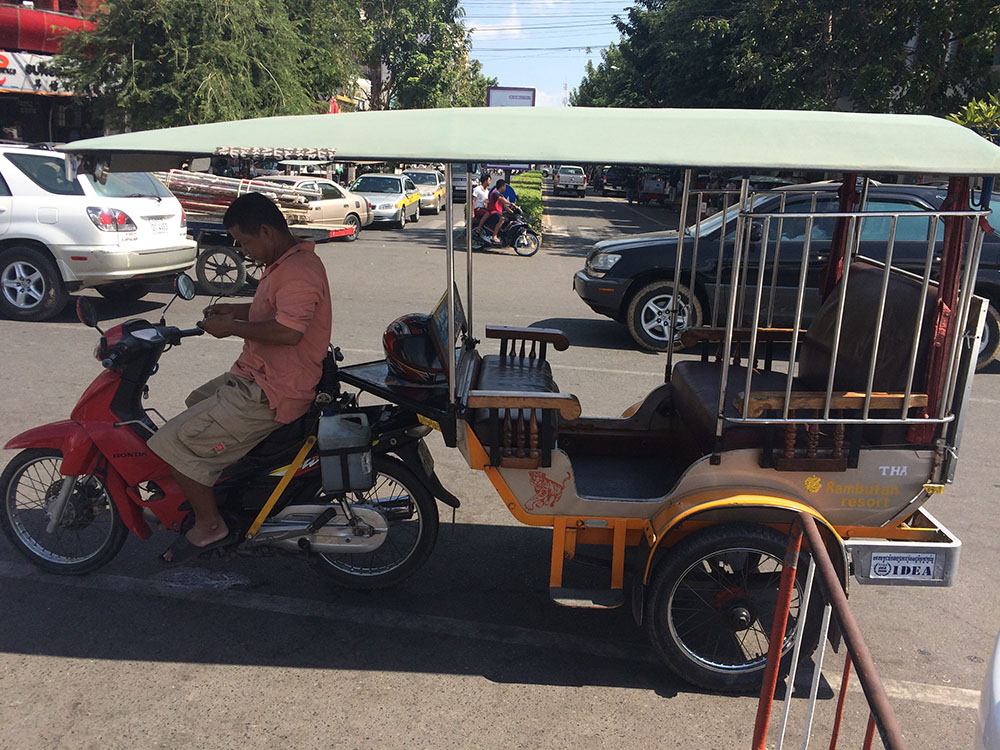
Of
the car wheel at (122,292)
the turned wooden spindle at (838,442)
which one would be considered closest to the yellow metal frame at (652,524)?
the turned wooden spindle at (838,442)

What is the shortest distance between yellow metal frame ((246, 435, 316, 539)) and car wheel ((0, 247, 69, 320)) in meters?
6.26

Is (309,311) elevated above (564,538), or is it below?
above

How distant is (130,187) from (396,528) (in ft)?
22.8

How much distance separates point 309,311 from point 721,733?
7.42 feet

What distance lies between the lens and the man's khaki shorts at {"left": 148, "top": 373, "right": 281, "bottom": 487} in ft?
11.2

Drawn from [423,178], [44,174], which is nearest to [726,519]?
[44,174]

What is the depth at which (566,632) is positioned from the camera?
3541 mm

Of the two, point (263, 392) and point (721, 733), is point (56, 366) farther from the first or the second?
point (721, 733)

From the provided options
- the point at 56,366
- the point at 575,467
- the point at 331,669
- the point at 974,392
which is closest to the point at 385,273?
the point at 56,366

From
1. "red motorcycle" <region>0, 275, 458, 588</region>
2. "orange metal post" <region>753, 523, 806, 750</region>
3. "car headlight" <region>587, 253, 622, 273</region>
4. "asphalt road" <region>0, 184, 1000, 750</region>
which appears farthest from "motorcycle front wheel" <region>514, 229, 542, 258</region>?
"orange metal post" <region>753, 523, 806, 750</region>

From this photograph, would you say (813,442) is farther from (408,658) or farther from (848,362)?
(408,658)

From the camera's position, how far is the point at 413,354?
3.65 m

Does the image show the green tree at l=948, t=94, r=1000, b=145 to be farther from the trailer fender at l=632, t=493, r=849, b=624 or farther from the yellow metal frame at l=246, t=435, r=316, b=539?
the yellow metal frame at l=246, t=435, r=316, b=539

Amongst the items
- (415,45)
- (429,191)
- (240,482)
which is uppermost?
(415,45)
